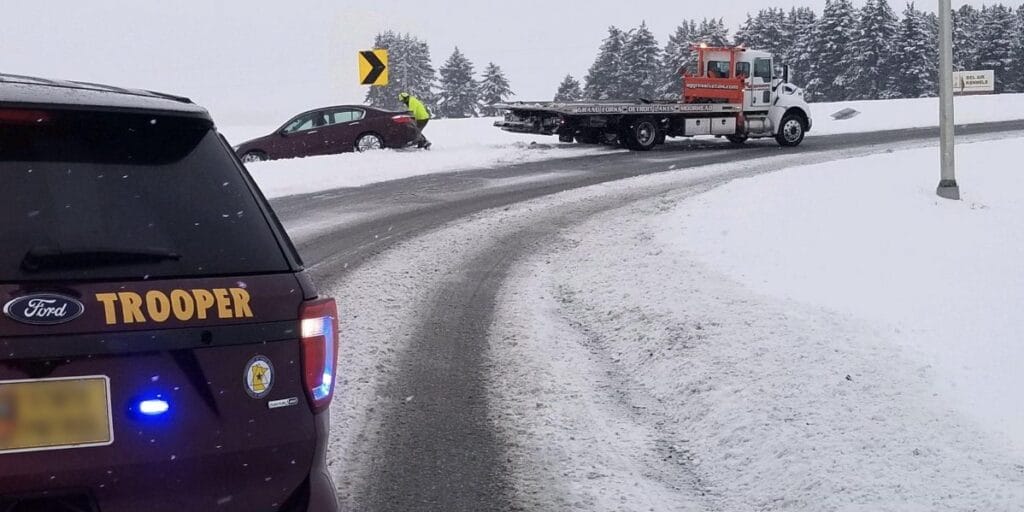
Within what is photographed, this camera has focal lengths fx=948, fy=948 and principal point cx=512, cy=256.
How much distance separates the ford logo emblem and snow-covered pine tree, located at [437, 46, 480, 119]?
8661 centimetres

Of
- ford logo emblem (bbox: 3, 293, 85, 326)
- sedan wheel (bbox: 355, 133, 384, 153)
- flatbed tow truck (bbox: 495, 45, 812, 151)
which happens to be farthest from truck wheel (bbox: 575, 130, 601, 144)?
ford logo emblem (bbox: 3, 293, 85, 326)

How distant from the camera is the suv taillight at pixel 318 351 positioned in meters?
2.65

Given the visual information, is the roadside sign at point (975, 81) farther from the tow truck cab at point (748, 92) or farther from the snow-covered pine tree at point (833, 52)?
the snow-covered pine tree at point (833, 52)

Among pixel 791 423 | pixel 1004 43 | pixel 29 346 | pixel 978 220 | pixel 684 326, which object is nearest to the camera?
pixel 29 346

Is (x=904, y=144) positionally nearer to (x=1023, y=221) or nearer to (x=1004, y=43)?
(x=1023, y=221)

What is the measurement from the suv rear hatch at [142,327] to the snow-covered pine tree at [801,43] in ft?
266

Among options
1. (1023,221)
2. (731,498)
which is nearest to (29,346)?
(731,498)

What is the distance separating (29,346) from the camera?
2182 millimetres

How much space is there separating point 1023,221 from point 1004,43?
263 feet

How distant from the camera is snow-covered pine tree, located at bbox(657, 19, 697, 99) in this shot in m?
26.1

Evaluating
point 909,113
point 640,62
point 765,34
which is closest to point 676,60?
point 640,62

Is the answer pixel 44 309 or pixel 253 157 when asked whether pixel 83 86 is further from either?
pixel 253 157

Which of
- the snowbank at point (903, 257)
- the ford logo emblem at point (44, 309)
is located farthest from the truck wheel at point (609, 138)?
the ford logo emblem at point (44, 309)

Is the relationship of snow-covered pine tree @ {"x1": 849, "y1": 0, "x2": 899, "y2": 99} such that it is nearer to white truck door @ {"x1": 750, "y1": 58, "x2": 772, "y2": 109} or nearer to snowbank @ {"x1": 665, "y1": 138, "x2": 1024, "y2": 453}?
white truck door @ {"x1": 750, "y1": 58, "x2": 772, "y2": 109}
